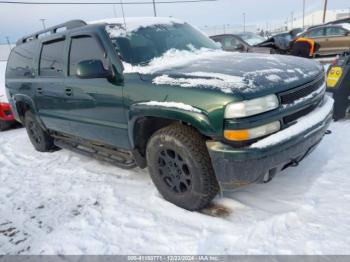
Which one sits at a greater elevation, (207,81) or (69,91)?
(207,81)

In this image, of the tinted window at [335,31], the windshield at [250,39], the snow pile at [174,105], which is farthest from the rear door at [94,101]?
the tinted window at [335,31]

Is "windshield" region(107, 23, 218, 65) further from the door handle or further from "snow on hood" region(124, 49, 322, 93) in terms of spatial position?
the door handle

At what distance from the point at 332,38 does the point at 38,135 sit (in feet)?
37.5

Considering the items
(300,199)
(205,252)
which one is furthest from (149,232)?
(300,199)

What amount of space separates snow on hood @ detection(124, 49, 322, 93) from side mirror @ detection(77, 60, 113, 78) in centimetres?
25

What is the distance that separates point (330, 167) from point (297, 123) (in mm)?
1105

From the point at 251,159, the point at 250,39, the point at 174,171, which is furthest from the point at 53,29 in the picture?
the point at 250,39

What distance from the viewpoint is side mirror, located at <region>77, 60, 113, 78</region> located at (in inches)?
117

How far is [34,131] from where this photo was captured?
5.36 meters

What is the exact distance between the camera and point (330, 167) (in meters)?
3.36

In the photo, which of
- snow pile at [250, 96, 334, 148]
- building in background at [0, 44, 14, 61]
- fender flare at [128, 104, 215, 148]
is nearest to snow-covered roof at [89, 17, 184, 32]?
fender flare at [128, 104, 215, 148]

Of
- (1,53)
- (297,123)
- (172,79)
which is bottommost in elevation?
(1,53)

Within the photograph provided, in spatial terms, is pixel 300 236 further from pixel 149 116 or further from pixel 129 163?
pixel 129 163

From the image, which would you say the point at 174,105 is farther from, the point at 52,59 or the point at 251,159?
the point at 52,59
